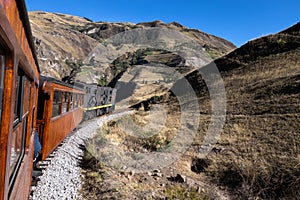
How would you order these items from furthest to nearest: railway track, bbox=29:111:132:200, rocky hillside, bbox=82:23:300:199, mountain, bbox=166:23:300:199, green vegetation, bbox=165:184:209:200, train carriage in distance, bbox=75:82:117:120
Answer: train carriage in distance, bbox=75:82:117:120, mountain, bbox=166:23:300:199, rocky hillside, bbox=82:23:300:199, green vegetation, bbox=165:184:209:200, railway track, bbox=29:111:132:200

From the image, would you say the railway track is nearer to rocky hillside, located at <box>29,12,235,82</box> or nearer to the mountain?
the mountain

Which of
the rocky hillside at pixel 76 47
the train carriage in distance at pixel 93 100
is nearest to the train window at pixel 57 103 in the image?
the train carriage in distance at pixel 93 100

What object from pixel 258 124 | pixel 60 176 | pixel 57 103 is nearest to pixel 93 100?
pixel 258 124

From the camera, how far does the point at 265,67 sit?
18.3m

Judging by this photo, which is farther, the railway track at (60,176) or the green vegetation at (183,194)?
the green vegetation at (183,194)

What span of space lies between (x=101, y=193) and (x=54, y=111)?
2.46m

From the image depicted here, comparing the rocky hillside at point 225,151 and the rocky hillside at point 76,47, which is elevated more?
the rocky hillside at point 76,47

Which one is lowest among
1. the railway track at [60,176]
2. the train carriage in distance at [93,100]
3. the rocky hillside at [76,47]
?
the railway track at [60,176]

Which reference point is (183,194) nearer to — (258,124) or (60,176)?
(60,176)

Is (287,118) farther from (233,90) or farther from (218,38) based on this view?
(218,38)

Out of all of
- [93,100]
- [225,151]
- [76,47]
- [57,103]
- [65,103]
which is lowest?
[225,151]

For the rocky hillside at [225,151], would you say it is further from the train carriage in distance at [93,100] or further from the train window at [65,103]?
the train carriage in distance at [93,100]

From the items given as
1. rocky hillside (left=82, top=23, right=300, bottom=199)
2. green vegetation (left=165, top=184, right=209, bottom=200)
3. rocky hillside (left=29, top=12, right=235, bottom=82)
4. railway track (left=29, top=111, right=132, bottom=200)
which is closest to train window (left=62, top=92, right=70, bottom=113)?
railway track (left=29, top=111, right=132, bottom=200)

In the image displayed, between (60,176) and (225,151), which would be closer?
(60,176)
